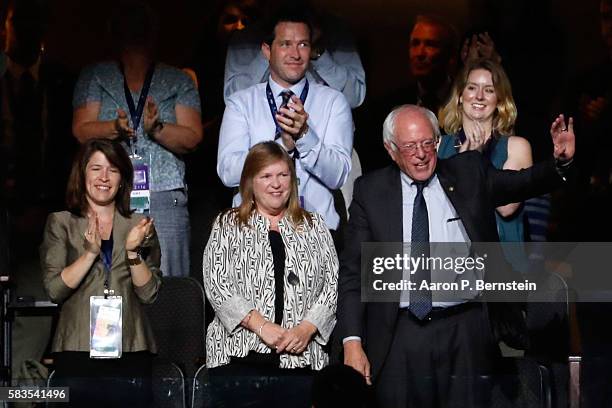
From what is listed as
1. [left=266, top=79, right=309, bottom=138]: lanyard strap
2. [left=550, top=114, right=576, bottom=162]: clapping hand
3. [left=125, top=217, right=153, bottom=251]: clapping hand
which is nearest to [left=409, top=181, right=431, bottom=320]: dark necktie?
[left=550, top=114, right=576, bottom=162]: clapping hand

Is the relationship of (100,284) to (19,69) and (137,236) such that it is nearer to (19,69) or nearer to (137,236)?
(137,236)

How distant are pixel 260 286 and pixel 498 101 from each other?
1.63 meters

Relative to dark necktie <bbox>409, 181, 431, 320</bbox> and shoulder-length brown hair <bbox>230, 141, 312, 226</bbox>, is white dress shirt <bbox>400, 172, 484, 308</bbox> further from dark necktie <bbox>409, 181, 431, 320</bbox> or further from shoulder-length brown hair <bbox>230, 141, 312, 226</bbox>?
shoulder-length brown hair <bbox>230, 141, 312, 226</bbox>

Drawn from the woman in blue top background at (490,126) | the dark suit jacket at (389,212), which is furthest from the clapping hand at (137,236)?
the woman in blue top background at (490,126)

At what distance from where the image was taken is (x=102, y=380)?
276 inches

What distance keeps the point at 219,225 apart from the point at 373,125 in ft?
4.05

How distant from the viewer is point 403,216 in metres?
6.94

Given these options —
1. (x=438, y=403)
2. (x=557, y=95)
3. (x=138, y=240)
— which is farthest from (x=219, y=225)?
(x=557, y=95)

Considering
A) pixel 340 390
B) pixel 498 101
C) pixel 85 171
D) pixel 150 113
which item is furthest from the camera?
pixel 150 113

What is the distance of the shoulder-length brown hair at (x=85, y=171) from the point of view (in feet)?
23.6

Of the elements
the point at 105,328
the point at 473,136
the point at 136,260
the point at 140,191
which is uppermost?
the point at 473,136

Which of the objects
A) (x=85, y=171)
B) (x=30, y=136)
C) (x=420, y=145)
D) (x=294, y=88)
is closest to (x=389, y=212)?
(x=420, y=145)

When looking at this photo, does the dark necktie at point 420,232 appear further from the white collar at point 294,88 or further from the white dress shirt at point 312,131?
the white collar at point 294,88

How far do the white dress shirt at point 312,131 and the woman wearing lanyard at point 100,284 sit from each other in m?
0.61
